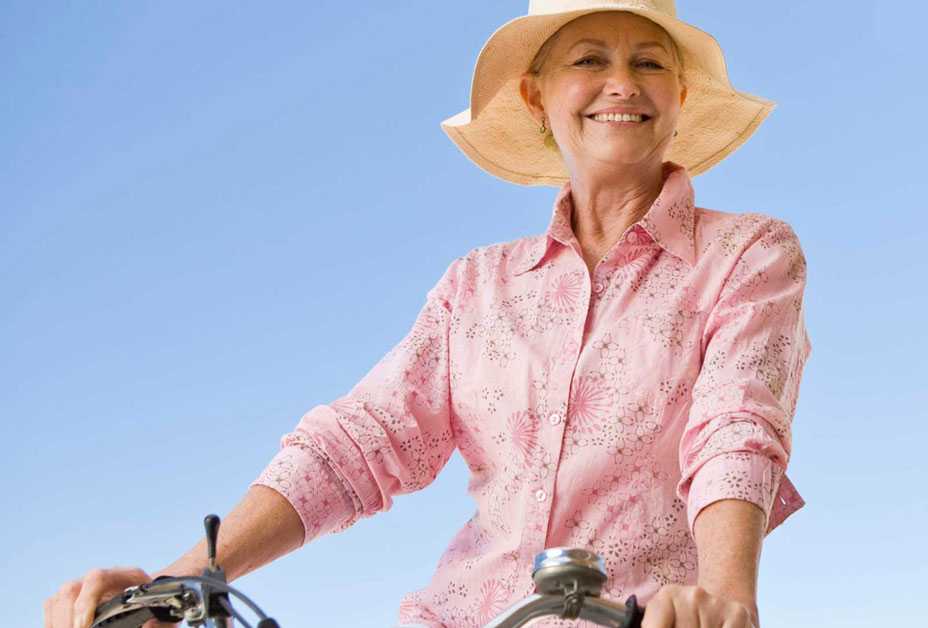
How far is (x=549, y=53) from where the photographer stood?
2.41m

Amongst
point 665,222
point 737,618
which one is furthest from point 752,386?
point 737,618

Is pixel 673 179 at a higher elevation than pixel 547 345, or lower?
higher

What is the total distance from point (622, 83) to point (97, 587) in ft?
3.81

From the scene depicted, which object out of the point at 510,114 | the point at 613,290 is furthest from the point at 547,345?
the point at 510,114

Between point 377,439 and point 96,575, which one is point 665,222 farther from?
point 96,575

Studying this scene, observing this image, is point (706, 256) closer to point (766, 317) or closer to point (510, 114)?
point (766, 317)

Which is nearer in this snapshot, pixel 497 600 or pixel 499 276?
pixel 497 600

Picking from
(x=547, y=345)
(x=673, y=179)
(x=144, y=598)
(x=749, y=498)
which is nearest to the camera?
(x=144, y=598)

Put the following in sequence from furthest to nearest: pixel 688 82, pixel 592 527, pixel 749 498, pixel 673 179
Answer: pixel 688 82 → pixel 673 179 → pixel 592 527 → pixel 749 498

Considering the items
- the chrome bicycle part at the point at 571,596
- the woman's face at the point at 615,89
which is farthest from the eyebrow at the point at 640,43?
the chrome bicycle part at the point at 571,596

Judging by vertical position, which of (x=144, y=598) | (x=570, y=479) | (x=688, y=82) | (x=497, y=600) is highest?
(x=688, y=82)

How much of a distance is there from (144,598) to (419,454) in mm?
864

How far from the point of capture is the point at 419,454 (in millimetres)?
2223

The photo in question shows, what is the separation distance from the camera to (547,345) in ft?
7.06
